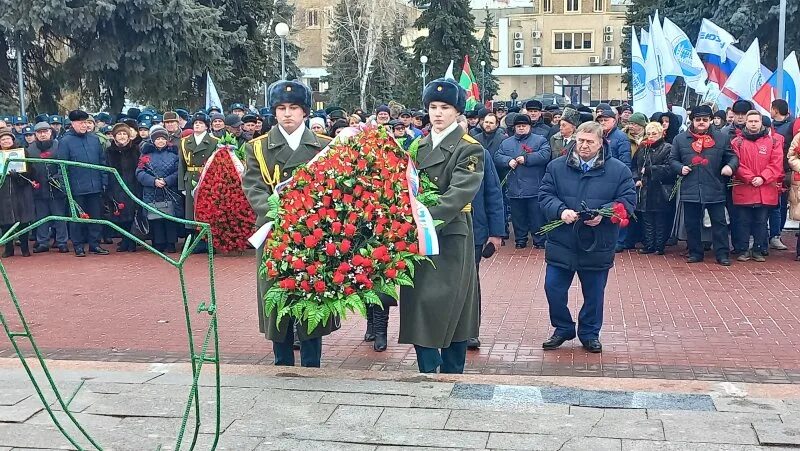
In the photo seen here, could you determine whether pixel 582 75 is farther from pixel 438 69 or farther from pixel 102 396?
pixel 102 396

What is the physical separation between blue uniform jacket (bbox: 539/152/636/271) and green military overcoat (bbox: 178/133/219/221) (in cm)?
615

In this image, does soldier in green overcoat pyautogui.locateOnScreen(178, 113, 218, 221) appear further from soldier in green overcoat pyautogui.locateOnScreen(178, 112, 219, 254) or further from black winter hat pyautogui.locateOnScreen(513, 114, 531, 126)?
black winter hat pyautogui.locateOnScreen(513, 114, 531, 126)

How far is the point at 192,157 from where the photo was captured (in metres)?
11.9

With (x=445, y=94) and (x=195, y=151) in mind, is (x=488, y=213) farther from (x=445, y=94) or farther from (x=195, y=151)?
(x=195, y=151)

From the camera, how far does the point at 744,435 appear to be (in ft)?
13.7

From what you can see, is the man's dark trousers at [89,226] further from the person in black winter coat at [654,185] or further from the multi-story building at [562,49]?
the multi-story building at [562,49]

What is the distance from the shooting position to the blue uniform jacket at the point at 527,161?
39.7ft

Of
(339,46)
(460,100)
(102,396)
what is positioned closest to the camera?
(102,396)

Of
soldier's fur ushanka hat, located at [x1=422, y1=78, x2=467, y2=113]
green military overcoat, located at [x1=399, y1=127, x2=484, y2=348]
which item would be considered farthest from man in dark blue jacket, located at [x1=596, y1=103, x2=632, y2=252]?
green military overcoat, located at [x1=399, y1=127, x2=484, y2=348]

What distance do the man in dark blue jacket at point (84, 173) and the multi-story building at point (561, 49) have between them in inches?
2432

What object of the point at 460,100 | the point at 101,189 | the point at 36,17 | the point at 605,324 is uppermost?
the point at 36,17

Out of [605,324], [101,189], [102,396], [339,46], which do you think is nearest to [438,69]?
[339,46]

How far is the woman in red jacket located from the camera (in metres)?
10.5

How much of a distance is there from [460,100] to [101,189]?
8237mm
